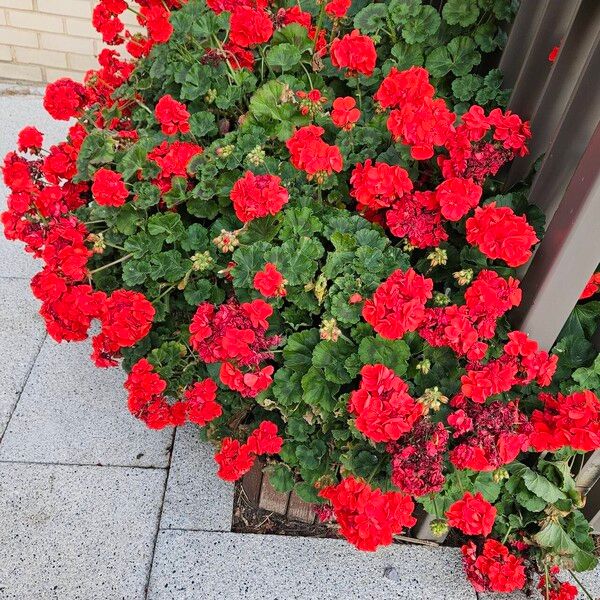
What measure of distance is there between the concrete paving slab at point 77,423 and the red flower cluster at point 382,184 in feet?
3.97

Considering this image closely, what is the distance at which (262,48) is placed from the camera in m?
2.10

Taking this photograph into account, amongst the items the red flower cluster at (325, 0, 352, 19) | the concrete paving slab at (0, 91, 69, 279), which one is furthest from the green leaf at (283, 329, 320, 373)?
the concrete paving slab at (0, 91, 69, 279)

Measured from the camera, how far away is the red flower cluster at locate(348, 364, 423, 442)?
1.38m

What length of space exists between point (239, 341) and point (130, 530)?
900mm

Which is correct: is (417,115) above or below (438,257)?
above

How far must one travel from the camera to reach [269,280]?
1.55 m

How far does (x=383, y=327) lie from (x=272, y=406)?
1.50 ft

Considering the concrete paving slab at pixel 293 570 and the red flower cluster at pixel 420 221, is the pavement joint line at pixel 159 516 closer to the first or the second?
the concrete paving slab at pixel 293 570

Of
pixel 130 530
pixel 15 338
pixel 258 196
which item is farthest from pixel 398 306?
pixel 15 338

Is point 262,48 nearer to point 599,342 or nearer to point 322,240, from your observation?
point 322,240

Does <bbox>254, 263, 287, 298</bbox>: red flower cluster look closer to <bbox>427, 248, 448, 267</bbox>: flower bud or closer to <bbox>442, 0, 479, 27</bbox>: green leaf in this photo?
<bbox>427, 248, 448, 267</bbox>: flower bud

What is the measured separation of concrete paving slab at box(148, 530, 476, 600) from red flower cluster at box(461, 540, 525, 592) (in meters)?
0.10

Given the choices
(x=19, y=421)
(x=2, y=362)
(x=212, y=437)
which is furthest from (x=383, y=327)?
(x=2, y=362)

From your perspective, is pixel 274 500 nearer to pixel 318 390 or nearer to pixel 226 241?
pixel 318 390
